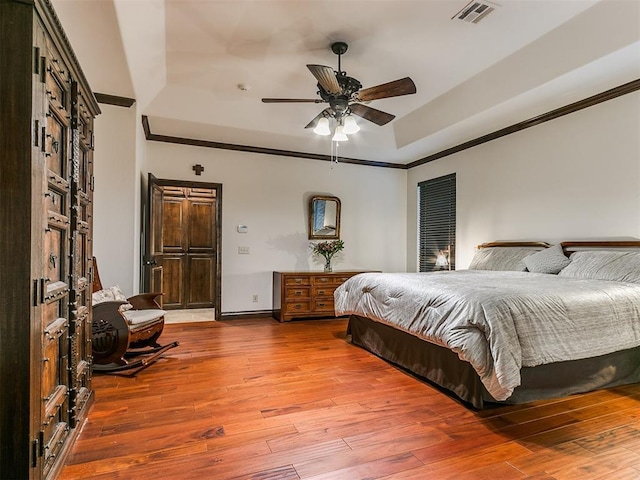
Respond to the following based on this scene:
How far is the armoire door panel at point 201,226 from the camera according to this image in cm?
648

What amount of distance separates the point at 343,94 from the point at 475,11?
120cm

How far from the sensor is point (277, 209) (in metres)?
5.67

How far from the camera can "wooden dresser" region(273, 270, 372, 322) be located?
5.14 metres

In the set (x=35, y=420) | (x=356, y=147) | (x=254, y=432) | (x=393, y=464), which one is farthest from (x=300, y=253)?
(x=35, y=420)

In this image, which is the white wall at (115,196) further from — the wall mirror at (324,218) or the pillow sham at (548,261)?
the pillow sham at (548,261)

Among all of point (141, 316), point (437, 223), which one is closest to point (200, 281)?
point (141, 316)

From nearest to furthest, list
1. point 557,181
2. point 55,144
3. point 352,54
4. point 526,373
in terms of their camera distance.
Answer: point 55,144, point 526,373, point 352,54, point 557,181

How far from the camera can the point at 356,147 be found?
565 cm

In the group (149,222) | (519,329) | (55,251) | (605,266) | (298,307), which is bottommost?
(298,307)

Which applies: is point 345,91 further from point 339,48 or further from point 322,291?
point 322,291

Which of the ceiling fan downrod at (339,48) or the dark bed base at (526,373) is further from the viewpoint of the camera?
the ceiling fan downrod at (339,48)

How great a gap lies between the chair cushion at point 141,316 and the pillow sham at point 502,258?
12.1 feet

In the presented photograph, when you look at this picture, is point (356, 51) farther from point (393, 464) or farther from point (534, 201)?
point (393, 464)

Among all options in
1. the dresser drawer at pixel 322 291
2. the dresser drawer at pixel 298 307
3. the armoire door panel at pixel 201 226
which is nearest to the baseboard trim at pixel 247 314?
the dresser drawer at pixel 298 307
